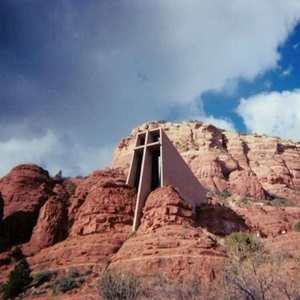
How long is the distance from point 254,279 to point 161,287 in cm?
484

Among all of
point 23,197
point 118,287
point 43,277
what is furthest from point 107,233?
point 23,197

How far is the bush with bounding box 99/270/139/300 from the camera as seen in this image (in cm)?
1789

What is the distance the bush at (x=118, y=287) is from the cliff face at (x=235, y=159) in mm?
44359

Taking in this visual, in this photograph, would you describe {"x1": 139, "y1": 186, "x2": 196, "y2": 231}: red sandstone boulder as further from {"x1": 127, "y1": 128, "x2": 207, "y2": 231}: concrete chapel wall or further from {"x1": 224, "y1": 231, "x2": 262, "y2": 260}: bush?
{"x1": 224, "y1": 231, "x2": 262, "y2": 260}: bush

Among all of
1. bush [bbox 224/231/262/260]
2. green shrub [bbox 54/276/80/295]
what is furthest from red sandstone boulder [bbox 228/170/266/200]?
green shrub [bbox 54/276/80/295]

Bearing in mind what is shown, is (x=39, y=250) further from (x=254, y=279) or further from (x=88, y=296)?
(x=254, y=279)

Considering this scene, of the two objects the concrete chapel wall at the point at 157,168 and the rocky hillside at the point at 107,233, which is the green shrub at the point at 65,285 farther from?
the concrete chapel wall at the point at 157,168

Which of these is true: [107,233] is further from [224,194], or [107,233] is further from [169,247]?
[224,194]

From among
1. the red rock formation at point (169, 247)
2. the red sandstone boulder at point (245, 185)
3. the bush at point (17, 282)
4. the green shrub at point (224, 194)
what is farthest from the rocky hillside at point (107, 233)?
the green shrub at point (224, 194)

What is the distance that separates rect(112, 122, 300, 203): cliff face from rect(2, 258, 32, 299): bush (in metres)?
41.4

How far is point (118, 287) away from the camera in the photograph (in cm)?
1823

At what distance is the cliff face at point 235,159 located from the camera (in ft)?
208

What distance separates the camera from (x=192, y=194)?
37625 mm

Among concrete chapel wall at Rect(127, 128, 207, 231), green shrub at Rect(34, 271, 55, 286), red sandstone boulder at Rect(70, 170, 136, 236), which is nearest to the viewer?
green shrub at Rect(34, 271, 55, 286)
